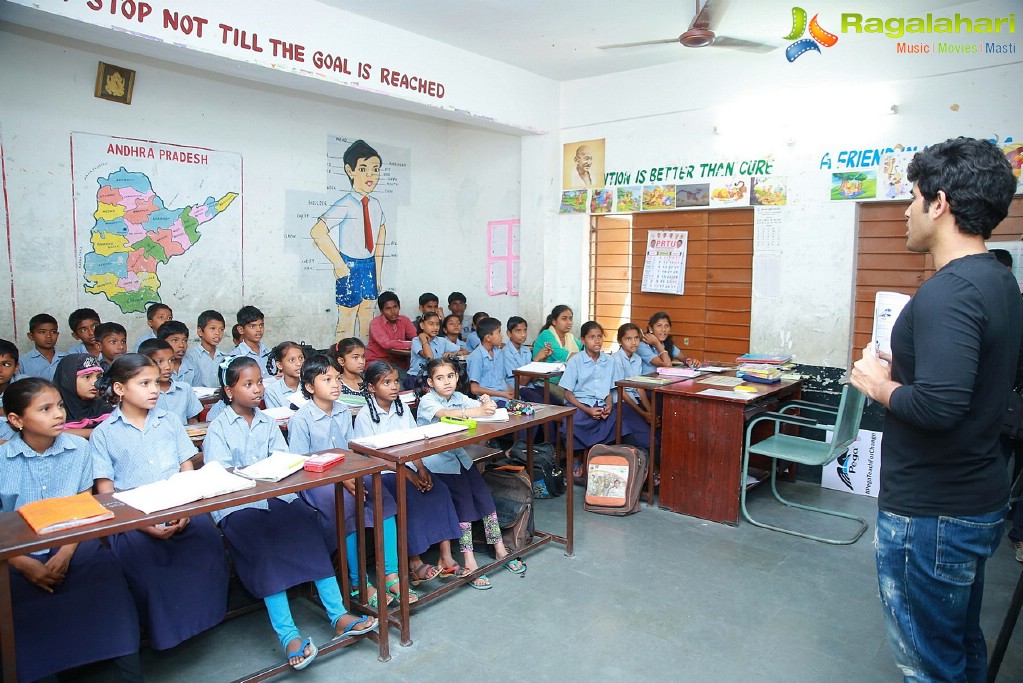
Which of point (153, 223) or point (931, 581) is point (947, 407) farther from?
point (153, 223)

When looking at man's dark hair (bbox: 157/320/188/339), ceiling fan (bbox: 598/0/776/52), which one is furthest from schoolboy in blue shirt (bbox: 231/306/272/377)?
ceiling fan (bbox: 598/0/776/52)

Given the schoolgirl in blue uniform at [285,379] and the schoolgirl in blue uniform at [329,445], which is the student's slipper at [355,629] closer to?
the schoolgirl in blue uniform at [329,445]

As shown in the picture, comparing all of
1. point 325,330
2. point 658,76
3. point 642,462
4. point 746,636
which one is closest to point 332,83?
point 325,330

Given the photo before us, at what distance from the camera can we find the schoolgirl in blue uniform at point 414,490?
10.4 feet

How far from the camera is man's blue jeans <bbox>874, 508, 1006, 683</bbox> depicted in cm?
155

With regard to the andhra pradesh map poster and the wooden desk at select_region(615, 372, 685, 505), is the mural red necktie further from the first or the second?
the wooden desk at select_region(615, 372, 685, 505)

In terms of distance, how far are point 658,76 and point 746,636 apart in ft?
15.1

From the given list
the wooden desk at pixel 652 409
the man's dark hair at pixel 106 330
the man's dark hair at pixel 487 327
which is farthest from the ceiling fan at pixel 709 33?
the man's dark hair at pixel 106 330

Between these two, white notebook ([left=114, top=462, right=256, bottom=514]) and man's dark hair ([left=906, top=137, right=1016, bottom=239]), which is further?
white notebook ([left=114, top=462, right=256, bottom=514])

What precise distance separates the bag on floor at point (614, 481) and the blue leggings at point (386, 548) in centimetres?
155

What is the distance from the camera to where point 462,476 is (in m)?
3.42

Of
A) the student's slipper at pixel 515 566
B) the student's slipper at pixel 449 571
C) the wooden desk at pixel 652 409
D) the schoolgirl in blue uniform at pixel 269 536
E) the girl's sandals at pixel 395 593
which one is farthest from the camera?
the wooden desk at pixel 652 409

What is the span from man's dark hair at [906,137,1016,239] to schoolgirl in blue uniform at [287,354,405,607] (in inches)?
91.7

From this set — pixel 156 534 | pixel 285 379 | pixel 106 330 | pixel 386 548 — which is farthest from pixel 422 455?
pixel 106 330
